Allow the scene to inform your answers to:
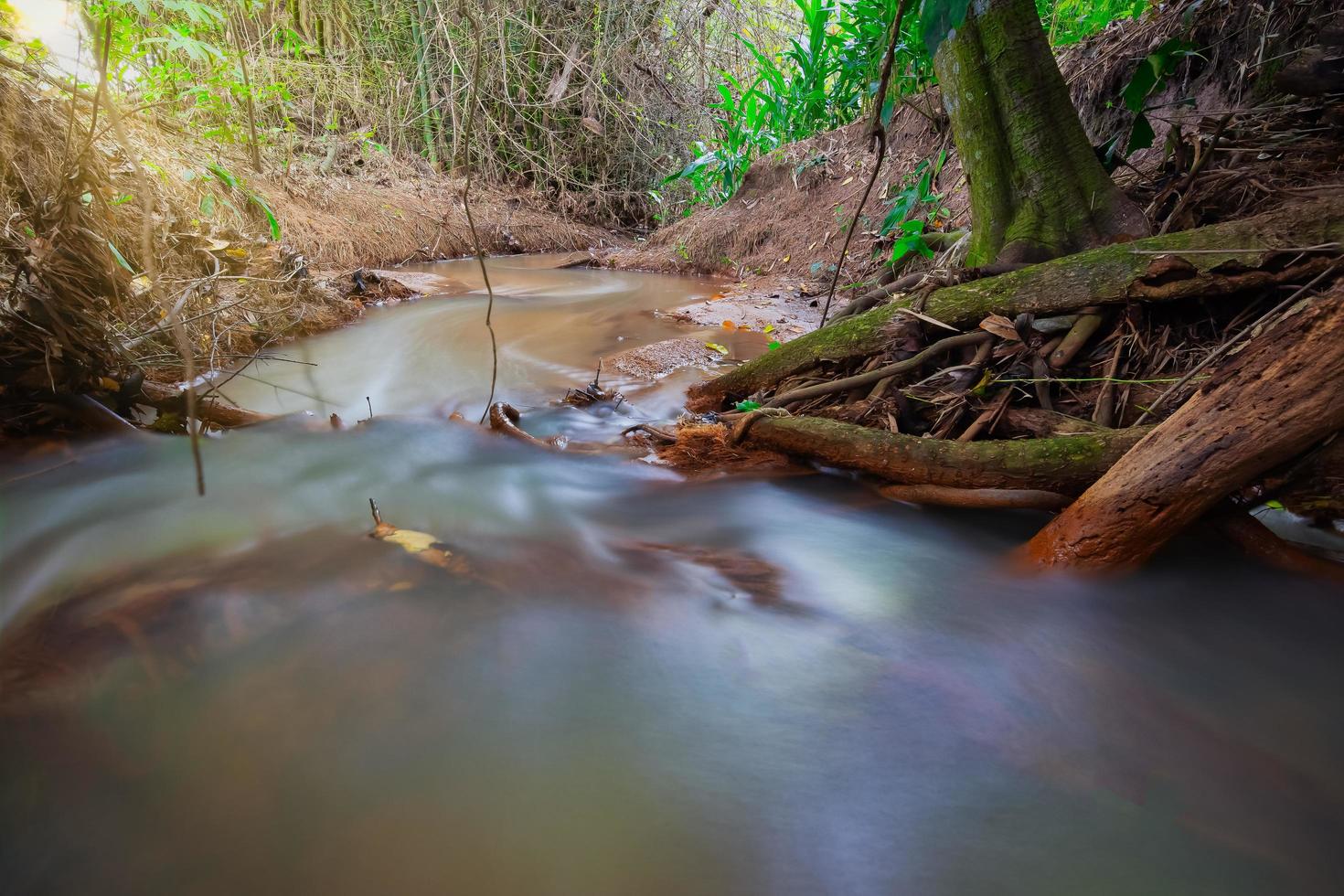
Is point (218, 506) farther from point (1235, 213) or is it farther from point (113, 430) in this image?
point (1235, 213)

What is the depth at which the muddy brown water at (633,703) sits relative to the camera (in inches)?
48.9

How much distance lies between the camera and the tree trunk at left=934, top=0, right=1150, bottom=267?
2.81 metres

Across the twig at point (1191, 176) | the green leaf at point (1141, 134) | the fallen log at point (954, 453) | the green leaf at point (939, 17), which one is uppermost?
the green leaf at point (939, 17)

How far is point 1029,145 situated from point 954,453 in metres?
1.52

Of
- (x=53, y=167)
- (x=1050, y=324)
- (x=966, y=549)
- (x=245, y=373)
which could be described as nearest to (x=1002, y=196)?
(x=1050, y=324)

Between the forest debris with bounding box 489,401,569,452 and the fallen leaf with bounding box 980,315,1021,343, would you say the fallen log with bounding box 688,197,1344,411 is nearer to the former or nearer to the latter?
the fallen leaf with bounding box 980,315,1021,343

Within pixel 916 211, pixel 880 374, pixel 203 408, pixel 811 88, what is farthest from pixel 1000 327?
pixel 811 88

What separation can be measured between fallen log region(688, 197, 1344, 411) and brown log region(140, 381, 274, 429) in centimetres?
268

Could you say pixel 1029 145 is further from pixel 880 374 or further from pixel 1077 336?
pixel 880 374

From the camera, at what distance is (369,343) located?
5.12m

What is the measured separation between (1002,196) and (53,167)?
12.7 ft

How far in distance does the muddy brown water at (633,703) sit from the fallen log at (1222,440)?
192 millimetres

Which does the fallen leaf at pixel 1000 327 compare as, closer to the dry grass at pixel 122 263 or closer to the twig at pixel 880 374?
the twig at pixel 880 374

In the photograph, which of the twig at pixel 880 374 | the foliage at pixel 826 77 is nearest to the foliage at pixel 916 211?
the foliage at pixel 826 77
